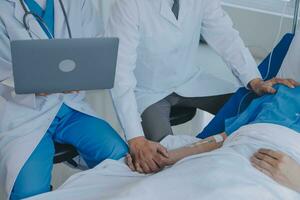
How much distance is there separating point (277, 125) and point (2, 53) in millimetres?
1010

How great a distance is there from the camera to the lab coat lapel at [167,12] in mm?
1684

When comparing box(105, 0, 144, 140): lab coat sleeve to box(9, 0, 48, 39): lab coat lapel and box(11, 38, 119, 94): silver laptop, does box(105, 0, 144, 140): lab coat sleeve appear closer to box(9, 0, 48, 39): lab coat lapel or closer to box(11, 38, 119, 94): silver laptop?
box(11, 38, 119, 94): silver laptop

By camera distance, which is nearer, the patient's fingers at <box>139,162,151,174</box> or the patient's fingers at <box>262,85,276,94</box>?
the patient's fingers at <box>139,162,151,174</box>

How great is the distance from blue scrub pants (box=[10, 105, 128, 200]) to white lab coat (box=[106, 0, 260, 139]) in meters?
0.08

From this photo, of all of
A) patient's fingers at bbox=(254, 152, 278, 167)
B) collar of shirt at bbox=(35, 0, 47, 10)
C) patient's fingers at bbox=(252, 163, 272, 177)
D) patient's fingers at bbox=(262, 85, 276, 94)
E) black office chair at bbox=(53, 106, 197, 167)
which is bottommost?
black office chair at bbox=(53, 106, 197, 167)

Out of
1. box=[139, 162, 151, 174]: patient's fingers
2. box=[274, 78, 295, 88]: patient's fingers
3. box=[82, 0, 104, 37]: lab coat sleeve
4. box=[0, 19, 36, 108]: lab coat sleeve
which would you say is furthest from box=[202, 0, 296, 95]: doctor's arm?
box=[0, 19, 36, 108]: lab coat sleeve

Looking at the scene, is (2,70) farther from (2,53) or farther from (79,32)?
(79,32)

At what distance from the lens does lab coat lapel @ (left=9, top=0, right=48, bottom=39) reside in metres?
1.53

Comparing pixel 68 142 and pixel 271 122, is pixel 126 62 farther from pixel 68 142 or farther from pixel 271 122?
pixel 271 122

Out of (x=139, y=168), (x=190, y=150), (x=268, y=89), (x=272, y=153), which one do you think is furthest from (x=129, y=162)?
(x=268, y=89)

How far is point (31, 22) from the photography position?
1550 millimetres

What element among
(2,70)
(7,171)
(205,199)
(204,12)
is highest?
(204,12)

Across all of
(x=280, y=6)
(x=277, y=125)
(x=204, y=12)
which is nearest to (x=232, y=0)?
(x=280, y=6)

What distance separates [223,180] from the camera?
113 cm
